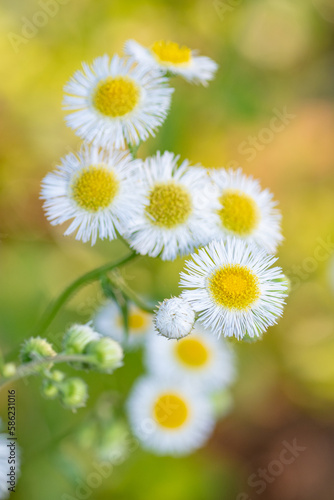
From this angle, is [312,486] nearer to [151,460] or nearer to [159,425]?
[151,460]

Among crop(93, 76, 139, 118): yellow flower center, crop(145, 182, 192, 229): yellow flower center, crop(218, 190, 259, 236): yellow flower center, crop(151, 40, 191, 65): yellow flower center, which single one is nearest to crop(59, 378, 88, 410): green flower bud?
crop(145, 182, 192, 229): yellow flower center

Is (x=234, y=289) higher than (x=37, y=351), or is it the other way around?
(x=234, y=289)

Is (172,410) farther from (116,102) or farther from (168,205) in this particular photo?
(116,102)

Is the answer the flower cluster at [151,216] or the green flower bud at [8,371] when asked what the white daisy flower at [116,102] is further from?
the green flower bud at [8,371]

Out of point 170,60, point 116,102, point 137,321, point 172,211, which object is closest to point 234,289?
point 172,211

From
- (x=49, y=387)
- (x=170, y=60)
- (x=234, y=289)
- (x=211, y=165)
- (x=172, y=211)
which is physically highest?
(x=211, y=165)

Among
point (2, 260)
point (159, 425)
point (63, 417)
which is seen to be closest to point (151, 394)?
point (159, 425)
